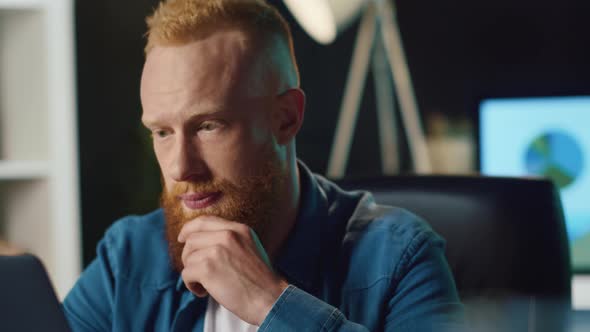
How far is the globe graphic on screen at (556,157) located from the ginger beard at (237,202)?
0.93 metres

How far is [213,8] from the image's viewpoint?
2.27 feet

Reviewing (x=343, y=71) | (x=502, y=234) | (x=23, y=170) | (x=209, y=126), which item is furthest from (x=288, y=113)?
(x=343, y=71)

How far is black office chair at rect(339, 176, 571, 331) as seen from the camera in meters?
0.87

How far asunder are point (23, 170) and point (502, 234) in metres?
0.91

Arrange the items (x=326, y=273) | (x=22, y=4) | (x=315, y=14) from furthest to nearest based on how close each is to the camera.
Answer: (x=22, y=4)
(x=315, y=14)
(x=326, y=273)

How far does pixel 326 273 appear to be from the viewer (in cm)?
78

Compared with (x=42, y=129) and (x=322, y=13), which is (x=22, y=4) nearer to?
(x=42, y=129)

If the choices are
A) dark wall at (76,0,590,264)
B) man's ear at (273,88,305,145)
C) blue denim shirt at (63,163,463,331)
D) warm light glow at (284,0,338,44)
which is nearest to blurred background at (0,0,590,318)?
dark wall at (76,0,590,264)

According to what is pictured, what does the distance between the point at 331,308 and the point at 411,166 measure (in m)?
1.35

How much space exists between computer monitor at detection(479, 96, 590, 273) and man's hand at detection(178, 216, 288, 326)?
101 centimetres

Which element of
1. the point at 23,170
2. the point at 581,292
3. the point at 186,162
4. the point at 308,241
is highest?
the point at 186,162

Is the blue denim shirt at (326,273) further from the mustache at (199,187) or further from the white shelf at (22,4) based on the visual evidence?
the white shelf at (22,4)

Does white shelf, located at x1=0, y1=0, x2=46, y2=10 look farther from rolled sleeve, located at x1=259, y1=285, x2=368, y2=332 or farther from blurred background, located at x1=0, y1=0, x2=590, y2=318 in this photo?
rolled sleeve, located at x1=259, y1=285, x2=368, y2=332

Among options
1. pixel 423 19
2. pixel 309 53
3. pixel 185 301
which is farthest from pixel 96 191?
pixel 185 301
